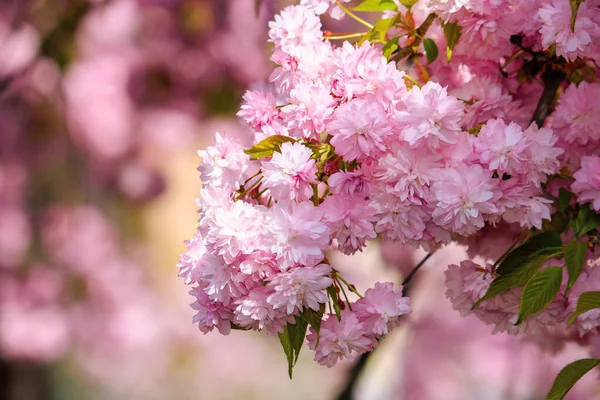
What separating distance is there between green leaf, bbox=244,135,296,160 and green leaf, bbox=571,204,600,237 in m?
0.19

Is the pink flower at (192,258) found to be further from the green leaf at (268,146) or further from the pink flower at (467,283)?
the pink flower at (467,283)

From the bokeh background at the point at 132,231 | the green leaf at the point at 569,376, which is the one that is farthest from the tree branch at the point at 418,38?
the bokeh background at the point at 132,231

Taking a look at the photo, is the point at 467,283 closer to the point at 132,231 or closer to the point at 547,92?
the point at 547,92

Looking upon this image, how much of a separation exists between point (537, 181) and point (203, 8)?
4.21 feet

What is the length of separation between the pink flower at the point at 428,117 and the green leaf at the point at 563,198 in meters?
0.11

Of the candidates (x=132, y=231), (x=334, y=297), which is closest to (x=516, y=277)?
(x=334, y=297)

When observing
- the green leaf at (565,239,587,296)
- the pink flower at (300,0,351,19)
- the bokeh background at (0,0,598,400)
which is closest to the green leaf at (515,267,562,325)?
the green leaf at (565,239,587,296)

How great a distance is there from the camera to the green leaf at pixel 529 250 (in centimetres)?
54

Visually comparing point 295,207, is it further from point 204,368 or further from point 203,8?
point 204,368

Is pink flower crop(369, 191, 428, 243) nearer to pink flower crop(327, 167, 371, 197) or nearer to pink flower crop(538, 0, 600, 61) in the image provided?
pink flower crop(327, 167, 371, 197)

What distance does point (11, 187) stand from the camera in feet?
6.40

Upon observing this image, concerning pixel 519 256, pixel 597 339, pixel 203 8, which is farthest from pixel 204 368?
pixel 519 256

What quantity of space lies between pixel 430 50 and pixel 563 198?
132mm

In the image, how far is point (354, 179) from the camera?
49 centimetres
